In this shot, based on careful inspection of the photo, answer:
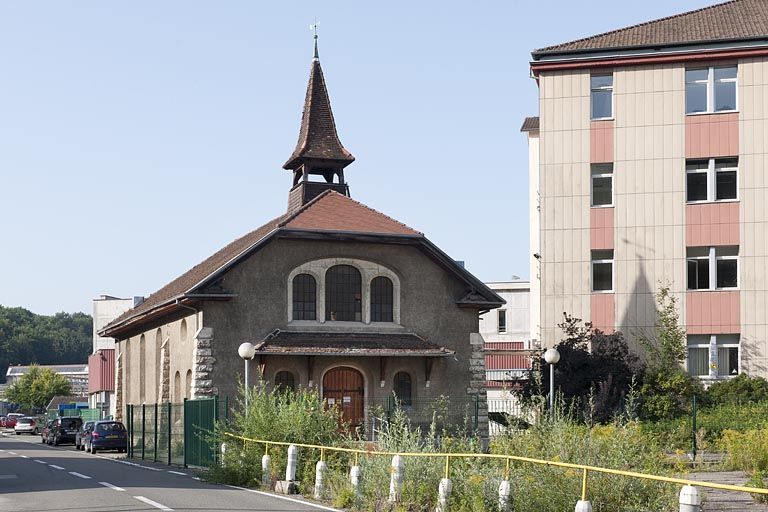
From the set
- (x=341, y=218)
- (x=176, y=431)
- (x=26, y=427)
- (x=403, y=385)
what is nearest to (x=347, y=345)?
(x=403, y=385)

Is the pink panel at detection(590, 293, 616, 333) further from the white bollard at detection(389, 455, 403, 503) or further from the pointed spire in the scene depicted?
the white bollard at detection(389, 455, 403, 503)

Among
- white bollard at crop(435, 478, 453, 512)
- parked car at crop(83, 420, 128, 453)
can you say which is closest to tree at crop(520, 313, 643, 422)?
parked car at crop(83, 420, 128, 453)

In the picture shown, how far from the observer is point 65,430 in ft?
188

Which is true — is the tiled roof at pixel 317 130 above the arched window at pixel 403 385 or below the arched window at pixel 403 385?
above

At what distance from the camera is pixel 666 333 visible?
37312 mm

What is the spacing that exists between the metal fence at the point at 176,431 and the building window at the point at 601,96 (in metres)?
17.5

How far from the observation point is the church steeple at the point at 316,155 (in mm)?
45156

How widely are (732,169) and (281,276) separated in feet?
50.2

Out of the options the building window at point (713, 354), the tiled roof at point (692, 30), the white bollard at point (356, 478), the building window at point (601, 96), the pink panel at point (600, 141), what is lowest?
the white bollard at point (356, 478)

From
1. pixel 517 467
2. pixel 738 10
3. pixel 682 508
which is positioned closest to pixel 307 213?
pixel 738 10

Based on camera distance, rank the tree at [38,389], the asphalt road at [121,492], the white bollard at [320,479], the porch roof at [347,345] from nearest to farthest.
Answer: the asphalt road at [121,492], the white bollard at [320,479], the porch roof at [347,345], the tree at [38,389]

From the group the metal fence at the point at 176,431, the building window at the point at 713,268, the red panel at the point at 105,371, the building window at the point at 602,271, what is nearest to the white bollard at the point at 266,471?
the metal fence at the point at 176,431

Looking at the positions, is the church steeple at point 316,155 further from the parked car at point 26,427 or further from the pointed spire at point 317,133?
the parked car at point 26,427

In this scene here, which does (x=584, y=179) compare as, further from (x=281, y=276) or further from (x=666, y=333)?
(x=281, y=276)
